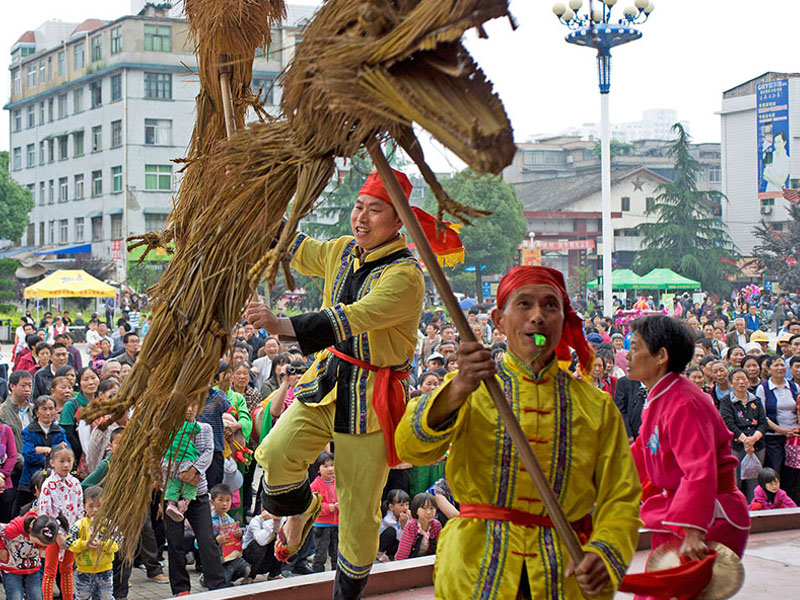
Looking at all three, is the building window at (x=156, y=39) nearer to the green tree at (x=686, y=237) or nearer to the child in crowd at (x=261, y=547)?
the green tree at (x=686, y=237)

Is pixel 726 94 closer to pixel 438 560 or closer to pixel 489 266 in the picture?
pixel 489 266

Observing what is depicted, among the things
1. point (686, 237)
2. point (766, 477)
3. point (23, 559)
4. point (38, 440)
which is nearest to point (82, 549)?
point (23, 559)

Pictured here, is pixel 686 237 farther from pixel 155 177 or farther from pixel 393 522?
pixel 393 522

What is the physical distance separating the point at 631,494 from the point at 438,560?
635 millimetres

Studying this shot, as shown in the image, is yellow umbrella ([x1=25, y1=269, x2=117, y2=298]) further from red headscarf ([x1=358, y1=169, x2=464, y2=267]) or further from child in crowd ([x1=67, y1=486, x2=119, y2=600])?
red headscarf ([x1=358, y1=169, x2=464, y2=267])

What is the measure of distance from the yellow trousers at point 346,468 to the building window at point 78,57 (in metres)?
42.6

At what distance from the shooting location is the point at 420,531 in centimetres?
685

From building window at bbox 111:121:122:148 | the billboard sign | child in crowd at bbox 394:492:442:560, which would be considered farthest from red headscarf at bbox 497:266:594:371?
the billboard sign

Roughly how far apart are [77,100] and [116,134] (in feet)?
14.0

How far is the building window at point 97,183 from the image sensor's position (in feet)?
139

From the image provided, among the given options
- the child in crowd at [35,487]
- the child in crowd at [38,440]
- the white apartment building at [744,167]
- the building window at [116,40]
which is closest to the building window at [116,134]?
the building window at [116,40]

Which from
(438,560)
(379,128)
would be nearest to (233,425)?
(438,560)

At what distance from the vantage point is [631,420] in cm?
827

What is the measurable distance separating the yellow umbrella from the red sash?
2086cm
